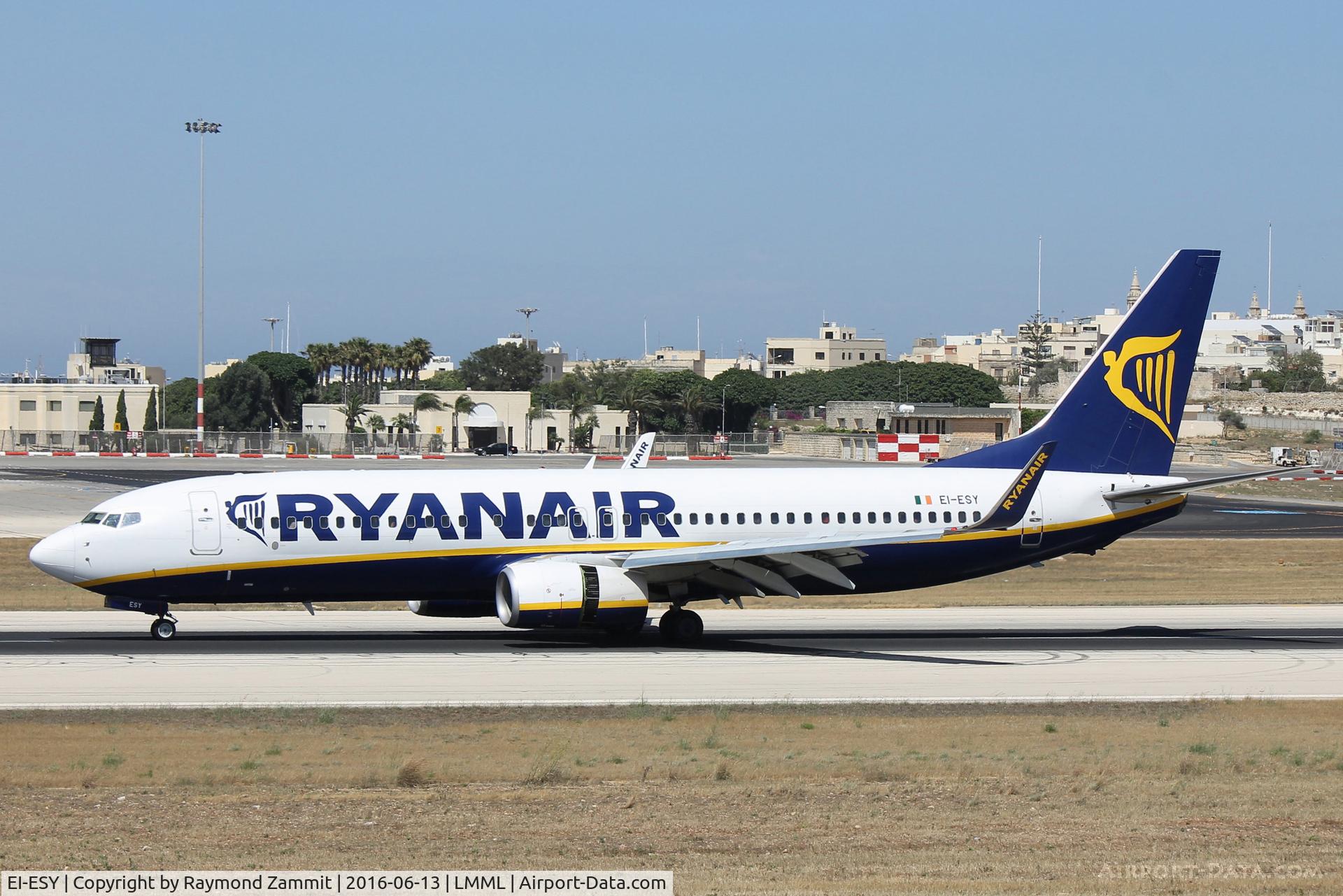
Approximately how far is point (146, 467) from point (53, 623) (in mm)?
69496

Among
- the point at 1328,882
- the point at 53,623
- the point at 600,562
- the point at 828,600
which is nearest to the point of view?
the point at 1328,882

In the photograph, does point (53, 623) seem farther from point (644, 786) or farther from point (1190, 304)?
point (1190, 304)

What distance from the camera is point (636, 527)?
110 ft

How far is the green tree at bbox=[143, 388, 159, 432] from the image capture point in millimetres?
174750

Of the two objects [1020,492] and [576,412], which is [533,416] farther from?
[1020,492]

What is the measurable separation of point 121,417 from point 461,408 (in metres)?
40.8

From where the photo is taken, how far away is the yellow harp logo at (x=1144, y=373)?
3762 cm

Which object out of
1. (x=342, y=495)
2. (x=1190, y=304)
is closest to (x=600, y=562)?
(x=342, y=495)

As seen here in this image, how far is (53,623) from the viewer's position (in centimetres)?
3616

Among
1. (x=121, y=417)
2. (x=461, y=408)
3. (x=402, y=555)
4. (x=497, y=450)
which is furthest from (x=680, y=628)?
(x=121, y=417)

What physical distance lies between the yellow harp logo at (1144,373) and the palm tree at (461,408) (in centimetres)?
12461

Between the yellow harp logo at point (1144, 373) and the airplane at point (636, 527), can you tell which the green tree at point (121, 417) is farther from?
the yellow harp logo at point (1144, 373)

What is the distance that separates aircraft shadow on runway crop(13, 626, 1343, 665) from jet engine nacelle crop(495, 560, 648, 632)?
3.70ft

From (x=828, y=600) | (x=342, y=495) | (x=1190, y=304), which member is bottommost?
(x=828, y=600)
